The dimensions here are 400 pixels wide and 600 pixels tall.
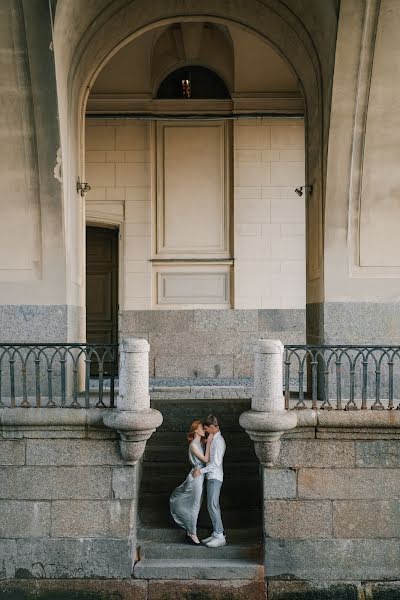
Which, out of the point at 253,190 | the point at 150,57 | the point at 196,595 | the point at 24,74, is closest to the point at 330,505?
the point at 196,595

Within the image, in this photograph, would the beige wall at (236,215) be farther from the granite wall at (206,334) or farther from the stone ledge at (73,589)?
the stone ledge at (73,589)

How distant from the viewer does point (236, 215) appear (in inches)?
437

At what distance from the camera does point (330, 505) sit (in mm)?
6301

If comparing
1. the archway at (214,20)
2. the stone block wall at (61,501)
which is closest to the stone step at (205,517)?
the stone block wall at (61,501)

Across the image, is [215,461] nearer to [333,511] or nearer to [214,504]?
[214,504]

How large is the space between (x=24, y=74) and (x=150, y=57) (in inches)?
188

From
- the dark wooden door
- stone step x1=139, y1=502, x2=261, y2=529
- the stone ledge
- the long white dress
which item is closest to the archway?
stone step x1=139, y1=502, x2=261, y2=529

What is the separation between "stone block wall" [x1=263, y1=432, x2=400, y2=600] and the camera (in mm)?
6234

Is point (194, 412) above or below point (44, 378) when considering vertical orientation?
below

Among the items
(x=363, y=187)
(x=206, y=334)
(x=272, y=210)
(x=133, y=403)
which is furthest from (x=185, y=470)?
(x=272, y=210)

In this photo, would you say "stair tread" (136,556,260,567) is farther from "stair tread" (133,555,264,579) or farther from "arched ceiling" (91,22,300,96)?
"arched ceiling" (91,22,300,96)

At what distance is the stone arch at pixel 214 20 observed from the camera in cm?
745

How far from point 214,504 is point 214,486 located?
172 mm

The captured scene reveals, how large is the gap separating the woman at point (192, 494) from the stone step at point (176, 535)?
0.12 meters
